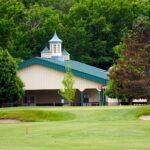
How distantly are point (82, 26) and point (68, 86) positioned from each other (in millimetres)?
28436

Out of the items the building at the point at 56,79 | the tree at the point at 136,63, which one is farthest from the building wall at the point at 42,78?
the tree at the point at 136,63

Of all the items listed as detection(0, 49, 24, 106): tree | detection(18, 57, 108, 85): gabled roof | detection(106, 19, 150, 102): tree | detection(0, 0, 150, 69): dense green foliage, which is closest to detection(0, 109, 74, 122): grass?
detection(106, 19, 150, 102): tree

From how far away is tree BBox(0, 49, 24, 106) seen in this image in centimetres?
7119

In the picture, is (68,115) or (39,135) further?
(68,115)

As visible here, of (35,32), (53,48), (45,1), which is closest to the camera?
(53,48)

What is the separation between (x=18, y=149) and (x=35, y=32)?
250 ft

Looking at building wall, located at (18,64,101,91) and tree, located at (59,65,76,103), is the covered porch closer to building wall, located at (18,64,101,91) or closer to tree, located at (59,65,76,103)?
building wall, located at (18,64,101,91)

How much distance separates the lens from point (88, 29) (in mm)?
102125

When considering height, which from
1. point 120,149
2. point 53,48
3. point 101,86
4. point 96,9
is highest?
point 96,9

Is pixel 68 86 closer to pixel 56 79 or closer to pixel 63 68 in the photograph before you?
pixel 63 68

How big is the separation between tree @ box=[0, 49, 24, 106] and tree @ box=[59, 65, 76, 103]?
4.89m

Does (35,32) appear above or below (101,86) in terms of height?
above

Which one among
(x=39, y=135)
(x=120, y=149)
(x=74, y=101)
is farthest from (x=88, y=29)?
(x=120, y=149)

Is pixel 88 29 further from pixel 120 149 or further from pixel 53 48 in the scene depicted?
Result: pixel 120 149
